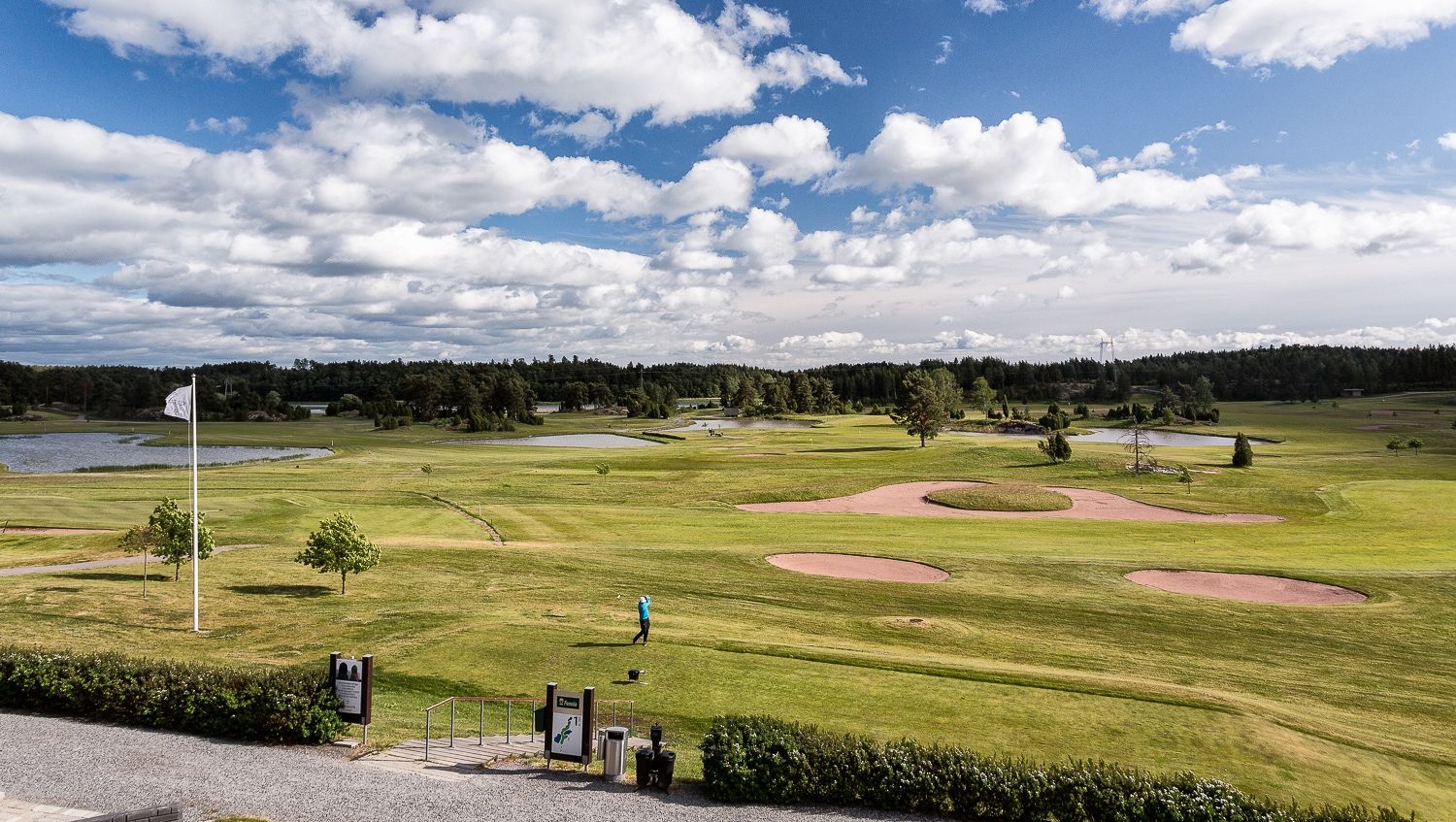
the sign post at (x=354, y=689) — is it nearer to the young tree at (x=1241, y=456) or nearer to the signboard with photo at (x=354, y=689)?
the signboard with photo at (x=354, y=689)

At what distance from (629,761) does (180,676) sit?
10.4 m

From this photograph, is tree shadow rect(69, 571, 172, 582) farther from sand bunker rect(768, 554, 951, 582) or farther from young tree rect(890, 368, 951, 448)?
young tree rect(890, 368, 951, 448)

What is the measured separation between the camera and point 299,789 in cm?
1556

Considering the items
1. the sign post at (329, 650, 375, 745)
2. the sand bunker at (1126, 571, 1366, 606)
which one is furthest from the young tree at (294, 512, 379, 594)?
A: the sand bunker at (1126, 571, 1366, 606)

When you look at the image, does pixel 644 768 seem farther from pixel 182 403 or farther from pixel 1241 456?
pixel 1241 456

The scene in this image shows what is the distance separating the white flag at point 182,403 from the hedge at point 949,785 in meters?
22.4

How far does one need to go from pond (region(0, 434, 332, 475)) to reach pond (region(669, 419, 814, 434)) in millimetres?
67783

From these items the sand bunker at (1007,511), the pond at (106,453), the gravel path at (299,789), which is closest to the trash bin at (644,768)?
the gravel path at (299,789)

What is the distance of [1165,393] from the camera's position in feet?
600

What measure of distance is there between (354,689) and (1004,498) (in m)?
53.1

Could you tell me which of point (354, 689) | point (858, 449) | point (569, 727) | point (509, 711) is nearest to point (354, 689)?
point (354, 689)

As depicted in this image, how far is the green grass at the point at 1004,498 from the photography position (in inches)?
→ 2394

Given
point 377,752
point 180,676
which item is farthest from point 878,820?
point 180,676

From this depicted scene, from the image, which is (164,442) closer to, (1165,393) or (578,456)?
(578,456)
